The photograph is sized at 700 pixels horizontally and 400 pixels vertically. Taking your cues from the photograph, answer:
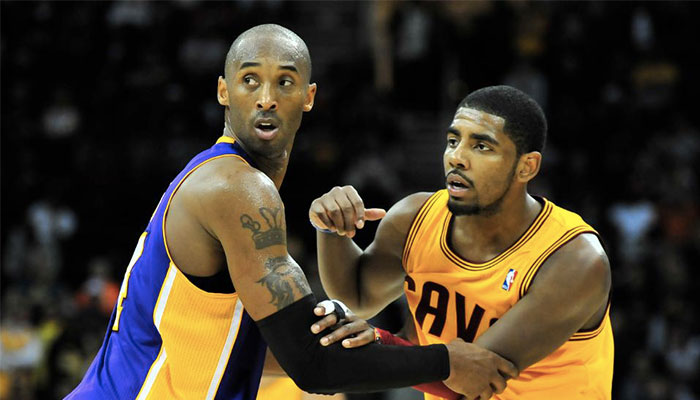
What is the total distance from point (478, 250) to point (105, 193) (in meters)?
7.86

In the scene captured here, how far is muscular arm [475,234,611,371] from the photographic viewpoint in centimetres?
382

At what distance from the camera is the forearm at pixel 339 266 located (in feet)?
14.6

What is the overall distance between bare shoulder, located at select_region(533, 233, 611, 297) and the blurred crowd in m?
5.70

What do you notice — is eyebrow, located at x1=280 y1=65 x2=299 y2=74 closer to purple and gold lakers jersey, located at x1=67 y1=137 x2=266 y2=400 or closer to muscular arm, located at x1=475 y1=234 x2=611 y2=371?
purple and gold lakers jersey, located at x1=67 y1=137 x2=266 y2=400

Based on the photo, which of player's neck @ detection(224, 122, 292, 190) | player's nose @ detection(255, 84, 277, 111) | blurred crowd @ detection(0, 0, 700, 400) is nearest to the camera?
player's nose @ detection(255, 84, 277, 111)

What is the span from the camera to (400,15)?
1316cm

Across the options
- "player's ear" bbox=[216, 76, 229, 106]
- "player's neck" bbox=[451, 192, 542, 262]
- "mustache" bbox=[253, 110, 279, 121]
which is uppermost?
"player's ear" bbox=[216, 76, 229, 106]

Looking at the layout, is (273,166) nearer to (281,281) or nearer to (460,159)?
(281,281)

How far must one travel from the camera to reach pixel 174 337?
332 centimetres

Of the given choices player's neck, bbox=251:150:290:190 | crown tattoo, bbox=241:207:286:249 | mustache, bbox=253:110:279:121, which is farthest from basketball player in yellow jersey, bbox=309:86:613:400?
crown tattoo, bbox=241:207:286:249

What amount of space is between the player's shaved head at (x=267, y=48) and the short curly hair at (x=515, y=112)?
36.6 inches

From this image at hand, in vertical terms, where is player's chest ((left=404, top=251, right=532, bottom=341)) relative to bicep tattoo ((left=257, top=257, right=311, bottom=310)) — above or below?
below

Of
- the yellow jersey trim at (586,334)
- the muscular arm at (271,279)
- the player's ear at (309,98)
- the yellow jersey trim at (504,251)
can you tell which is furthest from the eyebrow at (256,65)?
the yellow jersey trim at (586,334)

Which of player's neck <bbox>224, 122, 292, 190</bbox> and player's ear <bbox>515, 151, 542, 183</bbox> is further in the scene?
player's ear <bbox>515, 151, 542, 183</bbox>
